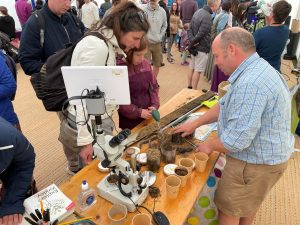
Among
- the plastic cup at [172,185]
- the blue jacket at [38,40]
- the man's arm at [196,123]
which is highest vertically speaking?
the blue jacket at [38,40]

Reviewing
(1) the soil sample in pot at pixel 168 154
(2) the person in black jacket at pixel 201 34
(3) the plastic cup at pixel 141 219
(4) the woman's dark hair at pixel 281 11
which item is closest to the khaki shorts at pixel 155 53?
(2) the person in black jacket at pixel 201 34

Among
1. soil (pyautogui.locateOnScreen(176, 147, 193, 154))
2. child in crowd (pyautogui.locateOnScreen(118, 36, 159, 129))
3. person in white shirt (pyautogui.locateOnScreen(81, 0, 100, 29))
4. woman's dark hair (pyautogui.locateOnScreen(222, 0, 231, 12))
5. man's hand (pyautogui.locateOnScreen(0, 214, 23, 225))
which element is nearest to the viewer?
man's hand (pyautogui.locateOnScreen(0, 214, 23, 225))

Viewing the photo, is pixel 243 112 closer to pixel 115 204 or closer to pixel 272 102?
pixel 272 102

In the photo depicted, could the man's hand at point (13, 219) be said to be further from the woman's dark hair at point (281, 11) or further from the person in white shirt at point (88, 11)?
the person in white shirt at point (88, 11)

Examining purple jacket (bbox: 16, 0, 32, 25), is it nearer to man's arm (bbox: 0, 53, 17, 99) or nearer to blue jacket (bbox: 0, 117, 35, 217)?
man's arm (bbox: 0, 53, 17, 99)

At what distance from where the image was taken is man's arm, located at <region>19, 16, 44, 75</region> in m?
2.00

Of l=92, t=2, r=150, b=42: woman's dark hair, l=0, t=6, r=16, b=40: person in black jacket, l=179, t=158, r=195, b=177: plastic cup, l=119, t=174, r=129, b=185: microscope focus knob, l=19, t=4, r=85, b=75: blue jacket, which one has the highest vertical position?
l=92, t=2, r=150, b=42: woman's dark hair

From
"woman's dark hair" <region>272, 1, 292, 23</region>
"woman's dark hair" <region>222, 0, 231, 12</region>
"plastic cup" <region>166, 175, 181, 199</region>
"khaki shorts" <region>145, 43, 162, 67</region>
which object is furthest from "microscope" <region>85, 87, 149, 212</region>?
"woman's dark hair" <region>222, 0, 231, 12</region>

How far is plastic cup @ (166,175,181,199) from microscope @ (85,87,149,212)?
0.36ft

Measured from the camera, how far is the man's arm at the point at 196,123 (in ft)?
5.45

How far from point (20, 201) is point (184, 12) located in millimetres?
5681

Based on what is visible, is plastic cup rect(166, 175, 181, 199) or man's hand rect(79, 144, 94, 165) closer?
plastic cup rect(166, 175, 181, 199)

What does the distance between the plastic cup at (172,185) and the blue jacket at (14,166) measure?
2.31ft

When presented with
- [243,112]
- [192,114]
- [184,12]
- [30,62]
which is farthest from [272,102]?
[184,12]
